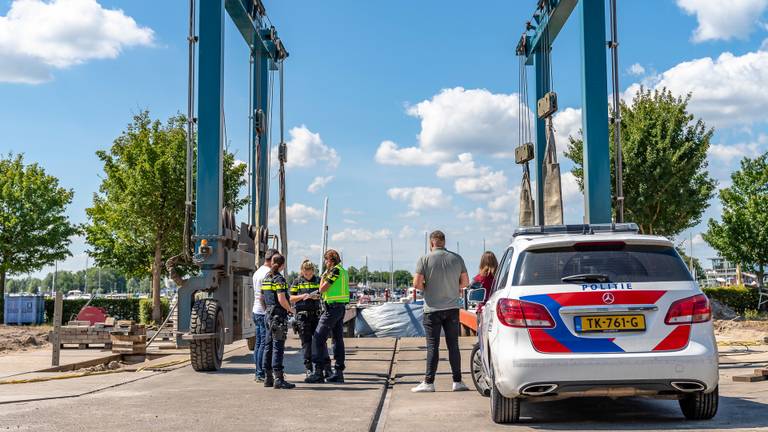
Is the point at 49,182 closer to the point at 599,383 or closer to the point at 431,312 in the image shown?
the point at 431,312

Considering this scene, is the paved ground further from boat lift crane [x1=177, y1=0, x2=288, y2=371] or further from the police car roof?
the police car roof


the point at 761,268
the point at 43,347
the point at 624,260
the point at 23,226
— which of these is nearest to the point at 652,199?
the point at 761,268

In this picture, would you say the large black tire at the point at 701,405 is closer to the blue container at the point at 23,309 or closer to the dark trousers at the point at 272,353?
the dark trousers at the point at 272,353

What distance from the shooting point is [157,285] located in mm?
38062

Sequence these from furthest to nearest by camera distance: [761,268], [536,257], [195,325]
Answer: [761,268]
[195,325]
[536,257]

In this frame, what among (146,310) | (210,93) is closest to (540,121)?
(210,93)

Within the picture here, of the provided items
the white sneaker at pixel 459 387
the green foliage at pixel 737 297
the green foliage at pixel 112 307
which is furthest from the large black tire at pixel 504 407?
the green foliage at pixel 112 307

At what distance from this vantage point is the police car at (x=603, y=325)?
22.9 feet

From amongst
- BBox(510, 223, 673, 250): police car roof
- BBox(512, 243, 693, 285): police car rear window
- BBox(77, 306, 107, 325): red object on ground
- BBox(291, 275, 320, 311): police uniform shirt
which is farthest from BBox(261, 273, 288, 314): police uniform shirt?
BBox(77, 306, 107, 325): red object on ground

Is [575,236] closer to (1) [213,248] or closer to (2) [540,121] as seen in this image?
(1) [213,248]

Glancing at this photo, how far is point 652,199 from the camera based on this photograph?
3203 centimetres

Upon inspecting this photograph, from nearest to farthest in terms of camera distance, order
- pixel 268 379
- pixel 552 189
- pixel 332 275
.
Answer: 1. pixel 268 379
2. pixel 332 275
3. pixel 552 189

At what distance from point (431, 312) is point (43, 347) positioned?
50.1 feet

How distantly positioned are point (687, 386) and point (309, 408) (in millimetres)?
3857
